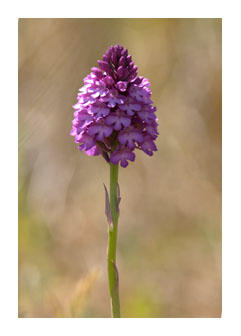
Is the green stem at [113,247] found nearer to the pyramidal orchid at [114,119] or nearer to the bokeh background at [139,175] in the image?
the pyramidal orchid at [114,119]

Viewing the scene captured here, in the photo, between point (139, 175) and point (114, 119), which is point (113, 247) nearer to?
point (114, 119)

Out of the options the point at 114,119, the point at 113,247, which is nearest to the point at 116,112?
the point at 114,119

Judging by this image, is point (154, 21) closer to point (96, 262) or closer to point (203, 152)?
point (203, 152)

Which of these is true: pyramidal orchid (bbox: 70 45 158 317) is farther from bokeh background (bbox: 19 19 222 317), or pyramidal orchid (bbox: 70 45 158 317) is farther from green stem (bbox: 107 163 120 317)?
bokeh background (bbox: 19 19 222 317)

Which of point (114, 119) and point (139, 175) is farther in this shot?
point (139, 175)

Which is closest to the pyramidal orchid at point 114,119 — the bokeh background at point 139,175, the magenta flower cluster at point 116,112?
the magenta flower cluster at point 116,112

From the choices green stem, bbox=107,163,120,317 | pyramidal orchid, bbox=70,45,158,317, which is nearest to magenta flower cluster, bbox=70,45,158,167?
pyramidal orchid, bbox=70,45,158,317

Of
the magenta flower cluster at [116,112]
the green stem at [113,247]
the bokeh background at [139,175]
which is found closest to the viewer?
the magenta flower cluster at [116,112]

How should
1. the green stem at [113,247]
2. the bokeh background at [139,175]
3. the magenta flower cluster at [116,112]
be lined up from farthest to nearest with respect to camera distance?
the bokeh background at [139,175]
the green stem at [113,247]
the magenta flower cluster at [116,112]

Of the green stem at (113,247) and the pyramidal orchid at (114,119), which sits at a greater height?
the pyramidal orchid at (114,119)
